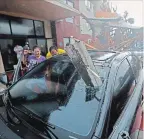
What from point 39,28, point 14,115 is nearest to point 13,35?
point 39,28

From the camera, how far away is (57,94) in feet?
7.09

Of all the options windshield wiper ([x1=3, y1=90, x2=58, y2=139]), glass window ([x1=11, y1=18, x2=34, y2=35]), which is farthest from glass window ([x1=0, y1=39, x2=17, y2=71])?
windshield wiper ([x1=3, y1=90, x2=58, y2=139])

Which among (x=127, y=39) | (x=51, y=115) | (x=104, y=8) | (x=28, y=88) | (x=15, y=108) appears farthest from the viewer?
(x=104, y=8)

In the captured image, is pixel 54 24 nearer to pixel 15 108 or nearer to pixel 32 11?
pixel 32 11

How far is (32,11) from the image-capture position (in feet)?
23.7

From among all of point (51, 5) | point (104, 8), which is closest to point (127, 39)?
point (51, 5)

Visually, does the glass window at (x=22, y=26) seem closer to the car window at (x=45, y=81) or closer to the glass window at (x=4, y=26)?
the glass window at (x=4, y=26)

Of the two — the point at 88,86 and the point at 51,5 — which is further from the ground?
the point at 51,5

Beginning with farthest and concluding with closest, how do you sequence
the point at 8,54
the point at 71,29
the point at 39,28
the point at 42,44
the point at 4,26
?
the point at 71,29 → the point at 42,44 → the point at 39,28 → the point at 8,54 → the point at 4,26

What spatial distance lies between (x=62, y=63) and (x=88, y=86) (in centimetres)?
68

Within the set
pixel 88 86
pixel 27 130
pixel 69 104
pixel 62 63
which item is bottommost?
pixel 27 130

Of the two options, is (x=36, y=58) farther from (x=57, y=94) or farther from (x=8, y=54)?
(x=8, y=54)

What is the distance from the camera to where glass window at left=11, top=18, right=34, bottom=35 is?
7.26m

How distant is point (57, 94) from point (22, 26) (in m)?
6.20
